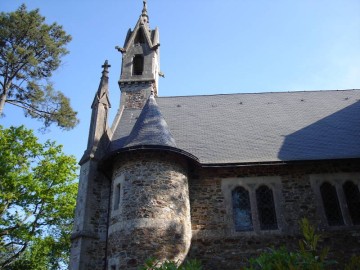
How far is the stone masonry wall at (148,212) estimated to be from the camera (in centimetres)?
896

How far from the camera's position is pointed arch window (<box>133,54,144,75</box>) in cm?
1758

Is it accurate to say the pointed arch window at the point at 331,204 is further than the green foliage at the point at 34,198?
No

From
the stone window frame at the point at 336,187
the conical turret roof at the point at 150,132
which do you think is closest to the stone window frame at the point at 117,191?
the conical turret roof at the point at 150,132

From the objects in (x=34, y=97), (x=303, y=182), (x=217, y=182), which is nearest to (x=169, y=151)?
(x=217, y=182)

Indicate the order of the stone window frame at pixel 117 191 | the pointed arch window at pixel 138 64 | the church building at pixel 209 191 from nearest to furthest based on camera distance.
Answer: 1. the church building at pixel 209 191
2. the stone window frame at pixel 117 191
3. the pointed arch window at pixel 138 64

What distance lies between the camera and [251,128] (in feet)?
44.3

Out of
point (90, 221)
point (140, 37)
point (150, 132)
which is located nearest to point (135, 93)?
point (140, 37)

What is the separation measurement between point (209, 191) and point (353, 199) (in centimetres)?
443

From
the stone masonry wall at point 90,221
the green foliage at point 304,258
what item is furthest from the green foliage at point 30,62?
the green foliage at point 304,258

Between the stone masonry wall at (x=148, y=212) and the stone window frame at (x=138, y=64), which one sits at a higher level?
the stone window frame at (x=138, y=64)

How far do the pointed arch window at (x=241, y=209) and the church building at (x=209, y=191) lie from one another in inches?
1.2

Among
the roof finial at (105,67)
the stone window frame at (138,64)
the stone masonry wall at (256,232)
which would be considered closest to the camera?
the stone masonry wall at (256,232)

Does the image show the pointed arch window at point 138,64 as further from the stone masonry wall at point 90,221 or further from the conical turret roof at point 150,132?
the stone masonry wall at point 90,221

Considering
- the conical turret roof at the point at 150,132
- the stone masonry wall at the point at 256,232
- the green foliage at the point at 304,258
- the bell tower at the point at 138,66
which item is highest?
the bell tower at the point at 138,66
